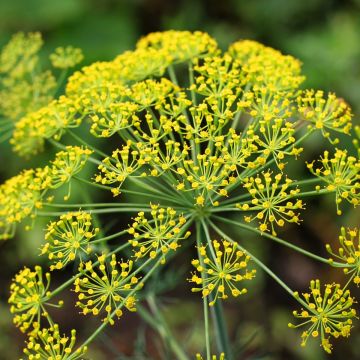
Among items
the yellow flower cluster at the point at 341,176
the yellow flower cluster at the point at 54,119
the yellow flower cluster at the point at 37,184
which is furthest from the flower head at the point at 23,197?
the yellow flower cluster at the point at 341,176

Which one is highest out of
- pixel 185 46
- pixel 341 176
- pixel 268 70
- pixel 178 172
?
pixel 185 46

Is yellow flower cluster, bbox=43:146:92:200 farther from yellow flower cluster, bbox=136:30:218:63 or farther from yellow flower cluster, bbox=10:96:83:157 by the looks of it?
yellow flower cluster, bbox=136:30:218:63

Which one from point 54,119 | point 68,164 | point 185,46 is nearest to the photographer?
point 68,164

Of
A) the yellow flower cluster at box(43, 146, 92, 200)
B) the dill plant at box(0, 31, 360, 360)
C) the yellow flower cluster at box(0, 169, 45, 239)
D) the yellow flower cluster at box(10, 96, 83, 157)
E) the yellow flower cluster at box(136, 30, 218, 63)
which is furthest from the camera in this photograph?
the yellow flower cluster at box(136, 30, 218, 63)

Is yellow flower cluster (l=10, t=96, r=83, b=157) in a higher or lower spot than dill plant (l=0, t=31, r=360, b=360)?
higher

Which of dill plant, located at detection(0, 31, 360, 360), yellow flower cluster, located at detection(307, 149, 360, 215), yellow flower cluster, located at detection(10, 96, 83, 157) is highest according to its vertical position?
yellow flower cluster, located at detection(10, 96, 83, 157)

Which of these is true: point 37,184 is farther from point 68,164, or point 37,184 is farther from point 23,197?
point 68,164

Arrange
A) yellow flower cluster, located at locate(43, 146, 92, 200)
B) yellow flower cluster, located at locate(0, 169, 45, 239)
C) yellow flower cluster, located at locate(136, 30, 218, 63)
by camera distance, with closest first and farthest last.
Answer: yellow flower cluster, located at locate(43, 146, 92, 200) < yellow flower cluster, located at locate(0, 169, 45, 239) < yellow flower cluster, located at locate(136, 30, 218, 63)

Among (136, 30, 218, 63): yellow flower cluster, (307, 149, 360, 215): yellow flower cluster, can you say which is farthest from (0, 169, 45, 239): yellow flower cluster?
(307, 149, 360, 215): yellow flower cluster

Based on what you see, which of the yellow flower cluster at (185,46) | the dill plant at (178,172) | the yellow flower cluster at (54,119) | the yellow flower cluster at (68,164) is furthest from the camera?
the yellow flower cluster at (185,46)

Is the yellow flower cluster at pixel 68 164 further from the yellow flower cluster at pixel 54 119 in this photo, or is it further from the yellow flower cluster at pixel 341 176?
the yellow flower cluster at pixel 341 176

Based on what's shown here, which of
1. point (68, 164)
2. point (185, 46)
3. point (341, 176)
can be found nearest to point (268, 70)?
point (185, 46)
